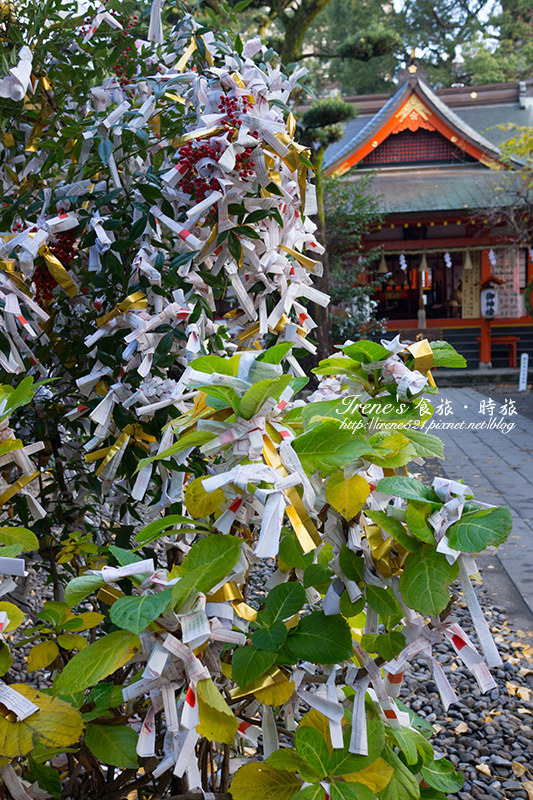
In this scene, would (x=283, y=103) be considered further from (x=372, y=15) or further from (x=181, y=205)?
(x=372, y=15)

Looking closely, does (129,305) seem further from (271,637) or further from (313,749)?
(313,749)

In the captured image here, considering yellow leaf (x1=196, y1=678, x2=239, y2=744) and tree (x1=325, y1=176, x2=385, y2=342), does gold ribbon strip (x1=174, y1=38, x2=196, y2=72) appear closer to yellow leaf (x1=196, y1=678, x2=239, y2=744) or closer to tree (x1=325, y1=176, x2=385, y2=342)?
yellow leaf (x1=196, y1=678, x2=239, y2=744)

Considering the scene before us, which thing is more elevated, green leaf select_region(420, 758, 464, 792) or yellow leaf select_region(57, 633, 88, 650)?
yellow leaf select_region(57, 633, 88, 650)

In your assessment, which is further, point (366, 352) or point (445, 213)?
point (445, 213)

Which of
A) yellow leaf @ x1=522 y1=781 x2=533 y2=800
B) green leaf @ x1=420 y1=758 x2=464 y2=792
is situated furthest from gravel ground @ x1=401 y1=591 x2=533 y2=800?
green leaf @ x1=420 y1=758 x2=464 y2=792

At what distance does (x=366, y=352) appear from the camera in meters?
0.95

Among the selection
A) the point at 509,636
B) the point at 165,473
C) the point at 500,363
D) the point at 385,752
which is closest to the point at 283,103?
the point at 165,473

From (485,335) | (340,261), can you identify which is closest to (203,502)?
(340,261)

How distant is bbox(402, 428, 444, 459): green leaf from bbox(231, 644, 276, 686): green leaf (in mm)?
338

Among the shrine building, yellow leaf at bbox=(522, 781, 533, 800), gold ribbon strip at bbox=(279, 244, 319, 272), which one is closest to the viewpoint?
gold ribbon strip at bbox=(279, 244, 319, 272)

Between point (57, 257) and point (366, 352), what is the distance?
91 cm

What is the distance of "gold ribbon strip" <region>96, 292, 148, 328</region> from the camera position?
1355 mm

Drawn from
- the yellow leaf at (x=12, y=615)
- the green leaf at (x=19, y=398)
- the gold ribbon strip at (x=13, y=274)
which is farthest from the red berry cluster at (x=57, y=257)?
the yellow leaf at (x=12, y=615)

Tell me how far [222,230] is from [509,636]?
7.85 feet
